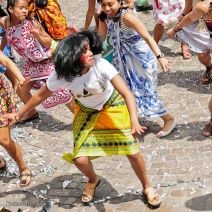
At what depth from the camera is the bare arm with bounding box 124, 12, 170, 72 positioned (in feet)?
14.4

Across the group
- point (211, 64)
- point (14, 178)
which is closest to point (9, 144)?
point (14, 178)

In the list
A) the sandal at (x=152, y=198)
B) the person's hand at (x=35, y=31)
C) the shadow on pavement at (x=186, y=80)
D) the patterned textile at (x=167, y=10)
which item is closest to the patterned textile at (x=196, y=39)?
the shadow on pavement at (x=186, y=80)

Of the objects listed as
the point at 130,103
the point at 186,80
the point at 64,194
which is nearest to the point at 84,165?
the point at 64,194

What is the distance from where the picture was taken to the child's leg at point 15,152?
4.36m

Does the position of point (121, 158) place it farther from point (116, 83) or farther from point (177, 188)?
point (116, 83)

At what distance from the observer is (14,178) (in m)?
4.84

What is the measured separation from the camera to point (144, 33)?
4402 mm

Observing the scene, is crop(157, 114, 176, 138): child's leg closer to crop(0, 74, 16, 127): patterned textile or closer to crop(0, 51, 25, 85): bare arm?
crop(0, 74, 16, 127): patterned textile

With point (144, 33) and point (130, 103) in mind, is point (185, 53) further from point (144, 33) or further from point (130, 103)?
point (130, 103)

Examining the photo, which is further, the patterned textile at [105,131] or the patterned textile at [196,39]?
the patterned textile at [196,39]

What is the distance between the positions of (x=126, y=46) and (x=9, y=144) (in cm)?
154

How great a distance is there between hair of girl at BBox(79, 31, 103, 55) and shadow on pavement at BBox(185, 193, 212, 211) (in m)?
1.51

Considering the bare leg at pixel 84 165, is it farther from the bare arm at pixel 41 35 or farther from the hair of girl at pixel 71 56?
the bare arm at pixel 41 35

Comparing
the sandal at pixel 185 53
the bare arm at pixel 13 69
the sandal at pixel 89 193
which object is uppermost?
the bare arm at pixel 13 69
